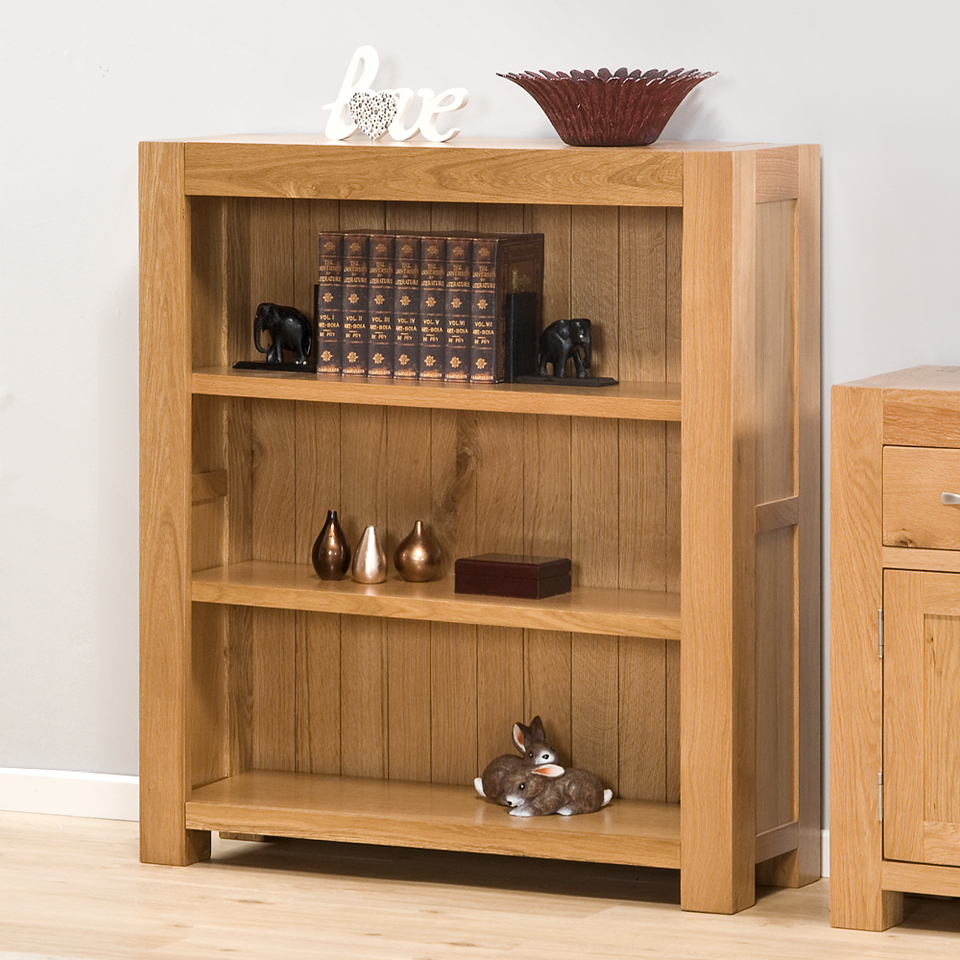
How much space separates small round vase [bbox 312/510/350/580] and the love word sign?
0.71 meters

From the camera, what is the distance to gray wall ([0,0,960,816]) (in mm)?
3188

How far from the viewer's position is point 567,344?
10.5 ft

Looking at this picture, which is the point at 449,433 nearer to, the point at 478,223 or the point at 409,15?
the point at 478,223

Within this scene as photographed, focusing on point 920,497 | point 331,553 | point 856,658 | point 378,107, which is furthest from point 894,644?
point 378,107

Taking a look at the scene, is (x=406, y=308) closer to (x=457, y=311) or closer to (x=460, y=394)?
(x=457, y=311)

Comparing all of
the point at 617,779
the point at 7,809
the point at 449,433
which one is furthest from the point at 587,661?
the point at 7,809

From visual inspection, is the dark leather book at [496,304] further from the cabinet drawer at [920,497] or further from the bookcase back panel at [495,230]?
the cabinet drawer at [920,497]

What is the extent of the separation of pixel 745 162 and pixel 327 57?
95cm

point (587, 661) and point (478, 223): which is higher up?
point (478, 223)

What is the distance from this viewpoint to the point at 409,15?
3414 mm

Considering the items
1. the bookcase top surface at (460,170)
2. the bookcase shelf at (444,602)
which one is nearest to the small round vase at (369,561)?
the bookcase shelf at (444,602)

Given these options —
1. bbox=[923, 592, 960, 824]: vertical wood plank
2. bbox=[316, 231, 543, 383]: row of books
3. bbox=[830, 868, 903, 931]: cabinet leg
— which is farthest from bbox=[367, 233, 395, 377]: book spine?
bbox=[830, 868, 903, 931]: cabinet leg

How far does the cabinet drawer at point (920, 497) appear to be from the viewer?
9.28 ft

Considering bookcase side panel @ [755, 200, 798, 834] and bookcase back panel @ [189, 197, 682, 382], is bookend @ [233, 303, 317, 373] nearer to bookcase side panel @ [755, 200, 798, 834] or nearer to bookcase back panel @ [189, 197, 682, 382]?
bookcase back panel @ [189, 197, 682, 382]
